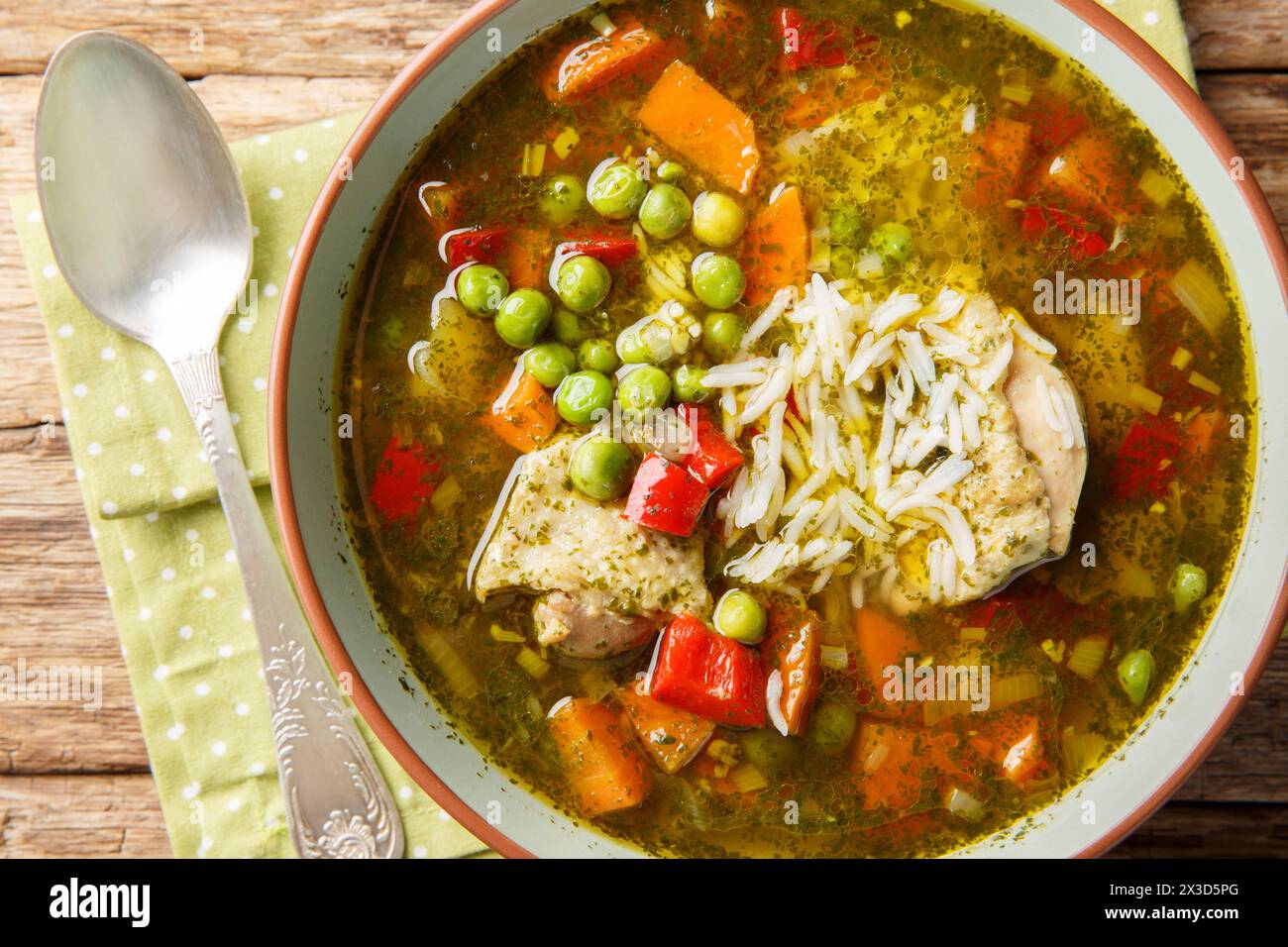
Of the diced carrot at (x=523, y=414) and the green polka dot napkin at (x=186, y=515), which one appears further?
the green polka dot napkin at (x=186, y=515)

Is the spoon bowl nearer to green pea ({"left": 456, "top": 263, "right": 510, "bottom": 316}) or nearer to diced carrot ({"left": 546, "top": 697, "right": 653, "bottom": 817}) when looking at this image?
green pea ({"left": 456, "top": 263, "right": 510, "bottom": 316})

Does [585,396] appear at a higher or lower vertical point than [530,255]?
lower

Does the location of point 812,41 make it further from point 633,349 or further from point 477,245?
point 477,245

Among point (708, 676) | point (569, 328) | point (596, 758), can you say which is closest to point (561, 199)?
point (569, 328)

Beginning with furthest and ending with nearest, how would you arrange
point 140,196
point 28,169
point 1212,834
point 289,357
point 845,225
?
1. point 28,169
2. point 1212,834
3. point 140,196
4. point 845,225
5. point 289,357

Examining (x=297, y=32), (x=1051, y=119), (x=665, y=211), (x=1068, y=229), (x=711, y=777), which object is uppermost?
(x=297, y=32)

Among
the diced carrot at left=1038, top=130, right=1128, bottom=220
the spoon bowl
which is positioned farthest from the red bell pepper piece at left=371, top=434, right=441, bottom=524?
the diced carrot at left=1038, top=130, right=1128, bottom=220

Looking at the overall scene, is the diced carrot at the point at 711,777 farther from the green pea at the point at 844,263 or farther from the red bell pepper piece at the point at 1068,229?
the red bell pepper piece at the point at 1068,229

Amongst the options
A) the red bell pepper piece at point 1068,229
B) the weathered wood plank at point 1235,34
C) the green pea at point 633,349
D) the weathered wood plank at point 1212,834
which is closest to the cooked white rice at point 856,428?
the green pea at point 633,349
